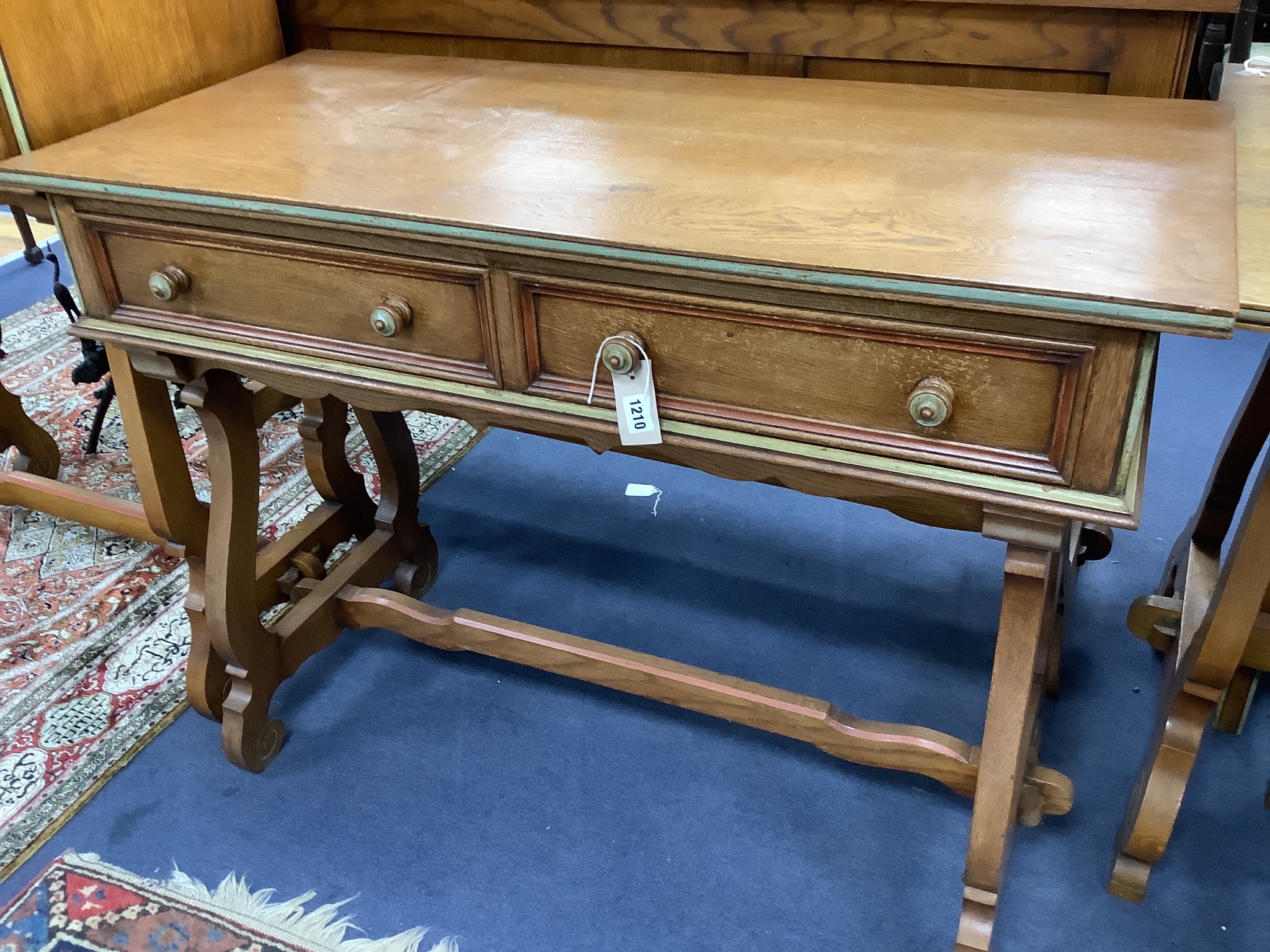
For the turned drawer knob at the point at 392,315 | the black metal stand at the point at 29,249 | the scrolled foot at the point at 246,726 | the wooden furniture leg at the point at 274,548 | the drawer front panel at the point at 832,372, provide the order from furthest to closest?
the black metal stand at the point at 29,249 → the scrolled foot at the point at 246,726 → the wooden furniture leg at the point at 274,548 → the turned drawer knob at the point at 392,315 → the drawer front panel at the point at 832,372

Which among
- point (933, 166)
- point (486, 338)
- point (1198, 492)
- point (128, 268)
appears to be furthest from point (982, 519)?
point (1198, 492)

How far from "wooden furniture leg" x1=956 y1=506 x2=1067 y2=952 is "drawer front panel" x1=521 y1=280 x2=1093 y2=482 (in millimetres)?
107

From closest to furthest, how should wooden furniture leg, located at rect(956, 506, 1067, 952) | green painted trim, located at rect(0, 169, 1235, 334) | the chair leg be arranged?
green painted trim, located at rect(0, 169, 1235, 334) → wooden furniture leg, located at rect(956, 506, 1067, 952) → the chair leg

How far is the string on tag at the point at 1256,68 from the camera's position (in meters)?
1.53

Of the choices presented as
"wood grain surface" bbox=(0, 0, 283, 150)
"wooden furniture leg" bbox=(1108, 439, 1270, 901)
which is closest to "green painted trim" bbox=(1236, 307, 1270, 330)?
"wooden furniture leg" bbox=(1108, 439, 1270, 901)

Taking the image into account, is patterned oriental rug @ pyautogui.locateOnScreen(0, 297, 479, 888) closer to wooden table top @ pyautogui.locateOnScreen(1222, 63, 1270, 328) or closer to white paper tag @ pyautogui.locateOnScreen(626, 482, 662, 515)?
white paper tag @ pyautogui.locateOnScreen(626, 482, 662, 515)

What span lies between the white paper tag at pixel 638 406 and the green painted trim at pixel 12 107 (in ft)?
3.02

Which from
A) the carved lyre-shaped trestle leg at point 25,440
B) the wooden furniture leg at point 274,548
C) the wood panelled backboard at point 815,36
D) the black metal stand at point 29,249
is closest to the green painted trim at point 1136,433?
the wood panelled backboard at point 815,36

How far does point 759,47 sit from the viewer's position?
1.58 m

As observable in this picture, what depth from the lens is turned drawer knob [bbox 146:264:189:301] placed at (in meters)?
1.32

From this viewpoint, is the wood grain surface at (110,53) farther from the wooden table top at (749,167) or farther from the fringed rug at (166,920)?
the fringed rug at (166,920)

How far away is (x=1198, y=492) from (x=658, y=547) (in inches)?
50.8

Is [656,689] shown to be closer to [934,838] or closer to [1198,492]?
[934,838]

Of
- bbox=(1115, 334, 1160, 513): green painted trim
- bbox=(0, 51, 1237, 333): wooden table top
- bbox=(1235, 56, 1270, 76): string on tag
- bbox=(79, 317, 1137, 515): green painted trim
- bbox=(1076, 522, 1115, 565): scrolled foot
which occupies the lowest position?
bbox=(1076, 522, 1115, 565): scrolled foot
